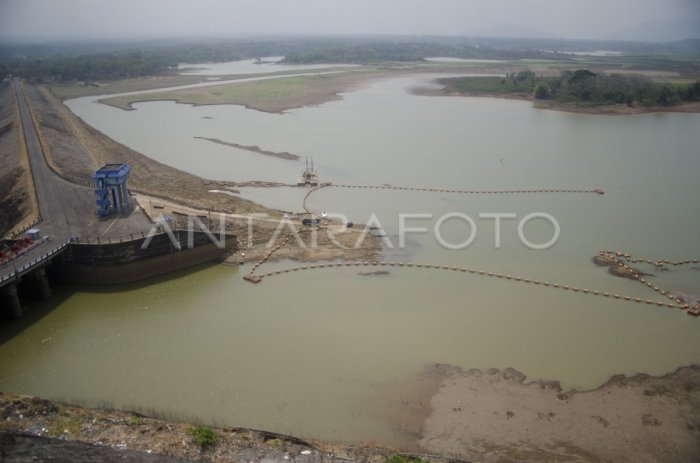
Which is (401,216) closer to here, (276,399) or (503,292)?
(503,292)

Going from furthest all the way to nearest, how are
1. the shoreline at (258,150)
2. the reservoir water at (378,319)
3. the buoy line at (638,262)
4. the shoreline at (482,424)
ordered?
the shoreline at (258,150)
the buoy line at (638,262)
the reservoir water at (378,319)
the shoreline at (482,424)

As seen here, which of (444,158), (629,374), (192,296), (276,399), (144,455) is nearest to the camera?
(144,455)

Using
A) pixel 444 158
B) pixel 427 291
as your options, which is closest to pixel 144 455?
pixel 427 291

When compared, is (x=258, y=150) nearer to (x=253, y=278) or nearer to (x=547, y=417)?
(x=253, y=278)

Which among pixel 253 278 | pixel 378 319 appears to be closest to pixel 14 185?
pixel 253 278

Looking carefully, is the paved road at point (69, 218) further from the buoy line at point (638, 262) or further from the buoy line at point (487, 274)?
the buoy line at point (638, 262)

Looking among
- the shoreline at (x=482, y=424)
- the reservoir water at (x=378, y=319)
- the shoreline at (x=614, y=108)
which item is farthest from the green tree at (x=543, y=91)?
the shoreline at (x=482, y=424)

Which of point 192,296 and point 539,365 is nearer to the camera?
point 539,365

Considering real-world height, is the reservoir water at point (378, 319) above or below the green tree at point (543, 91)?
below

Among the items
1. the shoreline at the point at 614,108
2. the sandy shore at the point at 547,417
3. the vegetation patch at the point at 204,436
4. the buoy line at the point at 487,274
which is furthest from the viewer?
the shoreline at the point at 614,108
